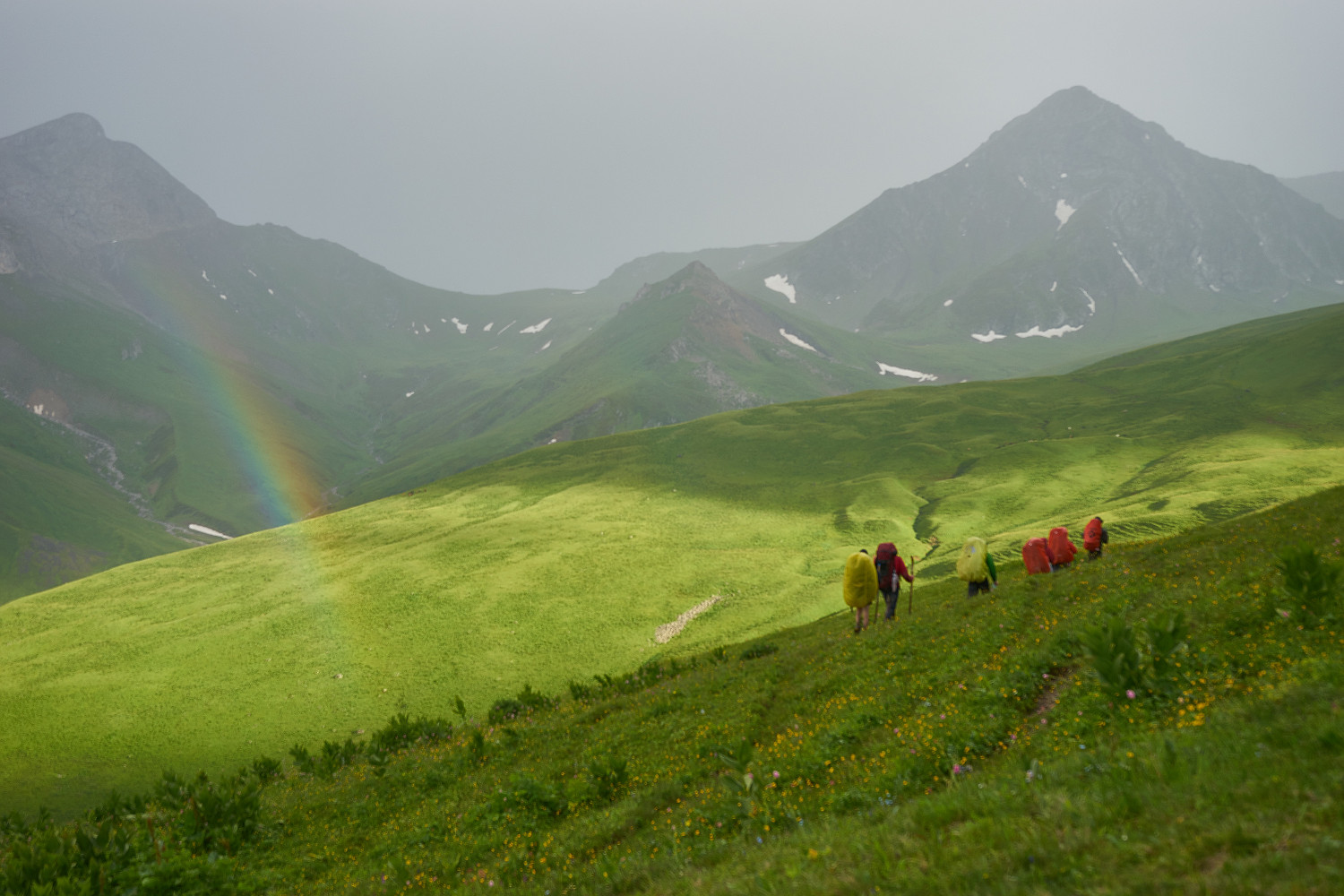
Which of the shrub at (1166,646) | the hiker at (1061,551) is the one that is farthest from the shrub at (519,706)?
the shrub at (1166,646)

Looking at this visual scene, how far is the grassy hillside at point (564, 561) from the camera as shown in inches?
1556

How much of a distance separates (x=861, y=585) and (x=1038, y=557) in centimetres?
734

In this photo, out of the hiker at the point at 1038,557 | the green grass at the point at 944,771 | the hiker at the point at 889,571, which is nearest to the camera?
the green grass at the point at 944,771

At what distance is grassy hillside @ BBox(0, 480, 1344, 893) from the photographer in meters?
5.71

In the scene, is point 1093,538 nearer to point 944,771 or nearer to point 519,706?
point 944,771

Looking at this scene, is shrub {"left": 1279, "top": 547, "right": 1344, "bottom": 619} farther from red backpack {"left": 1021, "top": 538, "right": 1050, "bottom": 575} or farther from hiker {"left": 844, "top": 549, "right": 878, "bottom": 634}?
red backpack {"left": 1021, "top": 538, "right": 1050, "bottom": 575}

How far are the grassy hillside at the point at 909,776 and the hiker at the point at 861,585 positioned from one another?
1.70 metres

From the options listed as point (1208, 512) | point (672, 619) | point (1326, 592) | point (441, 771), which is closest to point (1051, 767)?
point (1326, 592)

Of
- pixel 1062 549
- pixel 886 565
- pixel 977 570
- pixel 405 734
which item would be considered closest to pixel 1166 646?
pixel 977 570

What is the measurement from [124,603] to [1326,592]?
79921 millimetres

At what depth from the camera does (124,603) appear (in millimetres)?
58875

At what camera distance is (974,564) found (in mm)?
25109

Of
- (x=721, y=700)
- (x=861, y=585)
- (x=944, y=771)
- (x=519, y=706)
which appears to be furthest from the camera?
(x=519, y=706)

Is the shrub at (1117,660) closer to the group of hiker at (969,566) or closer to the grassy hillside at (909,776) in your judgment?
the grassy hillside at (909,776)
